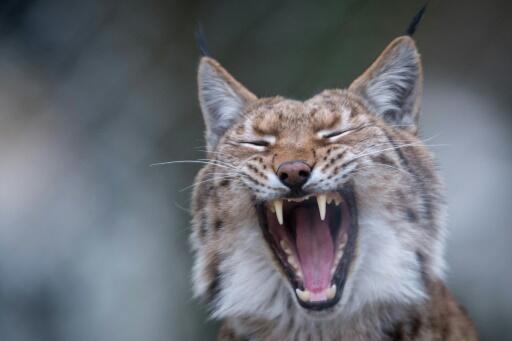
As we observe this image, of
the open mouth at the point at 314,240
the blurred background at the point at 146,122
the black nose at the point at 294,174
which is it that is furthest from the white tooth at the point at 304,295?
the blurred background at the point at 146,122

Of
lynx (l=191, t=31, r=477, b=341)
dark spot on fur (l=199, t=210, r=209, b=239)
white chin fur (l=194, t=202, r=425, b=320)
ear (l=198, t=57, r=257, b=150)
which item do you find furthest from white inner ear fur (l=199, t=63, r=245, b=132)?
white chin fur (l=194, t=202, r=425, b=320)

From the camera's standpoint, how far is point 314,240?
1837mm

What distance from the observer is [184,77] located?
2689 mm

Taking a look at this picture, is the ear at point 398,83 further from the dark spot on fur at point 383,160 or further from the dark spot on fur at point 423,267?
the dark spot on fur at point 423,267

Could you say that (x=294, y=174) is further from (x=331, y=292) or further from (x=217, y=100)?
(x=217, y=100)

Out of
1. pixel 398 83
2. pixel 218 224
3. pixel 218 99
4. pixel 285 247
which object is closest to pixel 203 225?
pixel 218 224

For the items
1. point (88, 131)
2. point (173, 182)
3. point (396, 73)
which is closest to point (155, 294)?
point (173, 182)

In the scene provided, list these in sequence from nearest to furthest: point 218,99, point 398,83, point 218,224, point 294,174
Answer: point 294,174
point 218,224
point 398,83
point 218,99

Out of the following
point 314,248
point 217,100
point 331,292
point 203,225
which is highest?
point 217,100

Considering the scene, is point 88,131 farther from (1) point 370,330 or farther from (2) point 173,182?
(1) point 370,330

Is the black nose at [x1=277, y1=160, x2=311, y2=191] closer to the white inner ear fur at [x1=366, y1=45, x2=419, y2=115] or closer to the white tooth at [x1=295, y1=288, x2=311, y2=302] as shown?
the white tooth at [x1=295, y1=288, x2=311, y2=302]

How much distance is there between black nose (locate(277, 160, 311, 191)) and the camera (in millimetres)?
1759

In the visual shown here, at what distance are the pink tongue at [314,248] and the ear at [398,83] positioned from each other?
381 mm

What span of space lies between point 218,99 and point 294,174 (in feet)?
1.70
